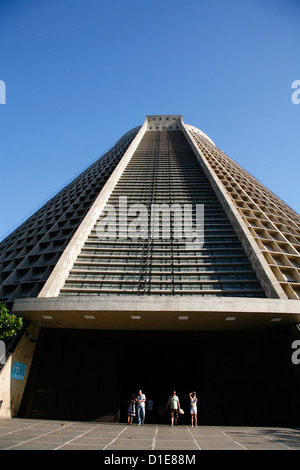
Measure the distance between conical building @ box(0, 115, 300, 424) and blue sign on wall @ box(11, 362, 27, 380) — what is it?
3.2 inches

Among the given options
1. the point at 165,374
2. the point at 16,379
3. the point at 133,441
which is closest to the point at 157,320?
the point at 165,374

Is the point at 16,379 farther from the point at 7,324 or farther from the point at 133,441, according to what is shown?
the point at 133,441

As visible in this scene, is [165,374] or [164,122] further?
[164,122]

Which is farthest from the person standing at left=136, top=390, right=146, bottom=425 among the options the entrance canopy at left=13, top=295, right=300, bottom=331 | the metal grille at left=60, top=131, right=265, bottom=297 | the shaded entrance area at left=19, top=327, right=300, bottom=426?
the metal grille at left=60, top=131, right=265, bottom=297

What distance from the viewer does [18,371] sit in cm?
1312

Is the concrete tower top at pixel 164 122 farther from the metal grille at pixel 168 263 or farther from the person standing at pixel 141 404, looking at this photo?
the person standing at pixel 141 404

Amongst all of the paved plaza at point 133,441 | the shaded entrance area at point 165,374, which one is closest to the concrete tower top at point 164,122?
the shaded entrance area at point 165,374

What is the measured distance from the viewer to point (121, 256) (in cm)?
1742

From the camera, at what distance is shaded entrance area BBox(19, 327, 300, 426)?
1302 cm

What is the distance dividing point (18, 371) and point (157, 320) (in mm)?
7072

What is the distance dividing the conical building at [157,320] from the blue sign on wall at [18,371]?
0.08m

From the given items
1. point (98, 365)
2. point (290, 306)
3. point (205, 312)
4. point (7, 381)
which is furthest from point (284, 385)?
point (7, 381)

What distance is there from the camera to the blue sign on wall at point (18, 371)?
12812mm

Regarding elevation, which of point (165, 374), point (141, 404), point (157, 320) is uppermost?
point (157, 320)
